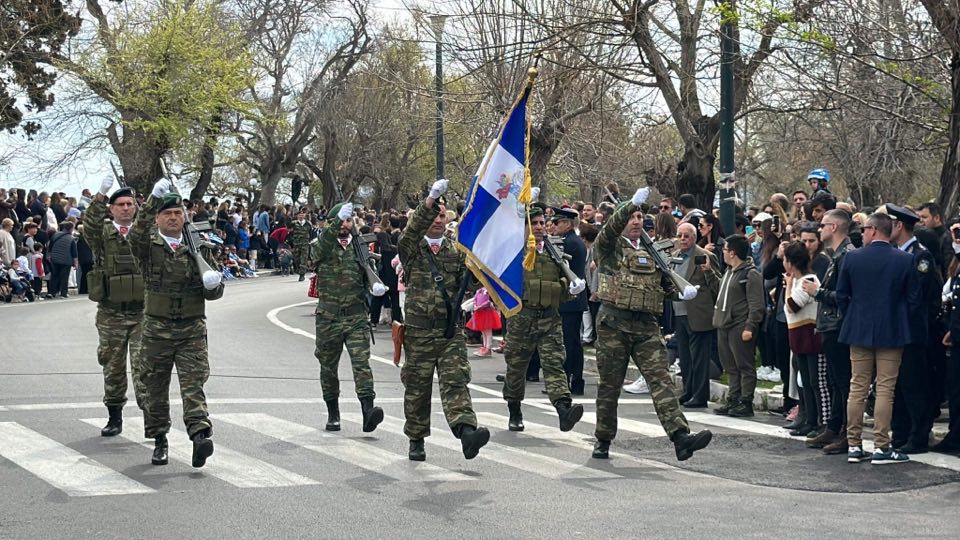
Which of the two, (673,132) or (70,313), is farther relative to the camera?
(673,132)

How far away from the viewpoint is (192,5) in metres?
45.6

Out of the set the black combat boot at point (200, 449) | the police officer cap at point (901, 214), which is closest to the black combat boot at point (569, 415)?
the police officer cap at point (901, 214)

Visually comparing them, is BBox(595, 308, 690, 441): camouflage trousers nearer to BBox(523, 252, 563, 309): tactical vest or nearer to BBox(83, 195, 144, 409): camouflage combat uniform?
BBox(523, 252, 563, 309): tactical vest

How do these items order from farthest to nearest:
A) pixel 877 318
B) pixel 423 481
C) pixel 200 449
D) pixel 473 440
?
pixel 877 318
pixel 473 440
pixel 200 449
pixel 423 481

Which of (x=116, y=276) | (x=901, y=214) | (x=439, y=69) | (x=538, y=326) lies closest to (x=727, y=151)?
(x=538, y=326)

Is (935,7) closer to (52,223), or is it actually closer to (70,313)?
(70,313)

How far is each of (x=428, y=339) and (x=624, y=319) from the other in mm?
1553

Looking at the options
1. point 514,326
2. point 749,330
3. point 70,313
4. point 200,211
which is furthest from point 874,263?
point 200,211

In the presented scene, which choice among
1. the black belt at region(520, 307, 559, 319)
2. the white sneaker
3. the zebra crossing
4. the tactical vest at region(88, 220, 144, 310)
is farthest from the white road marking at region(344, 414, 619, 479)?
the white sneaker

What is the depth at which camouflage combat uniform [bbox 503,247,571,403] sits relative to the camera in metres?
12.2

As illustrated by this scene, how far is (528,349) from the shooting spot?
40.3 feet

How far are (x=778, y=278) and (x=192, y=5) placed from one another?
36121 millimetres

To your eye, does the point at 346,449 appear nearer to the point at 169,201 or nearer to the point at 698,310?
the point at 169,201

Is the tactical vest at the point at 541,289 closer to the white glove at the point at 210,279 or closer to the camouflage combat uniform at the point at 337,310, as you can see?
the camouflage combat uniform at the point at 337,310
